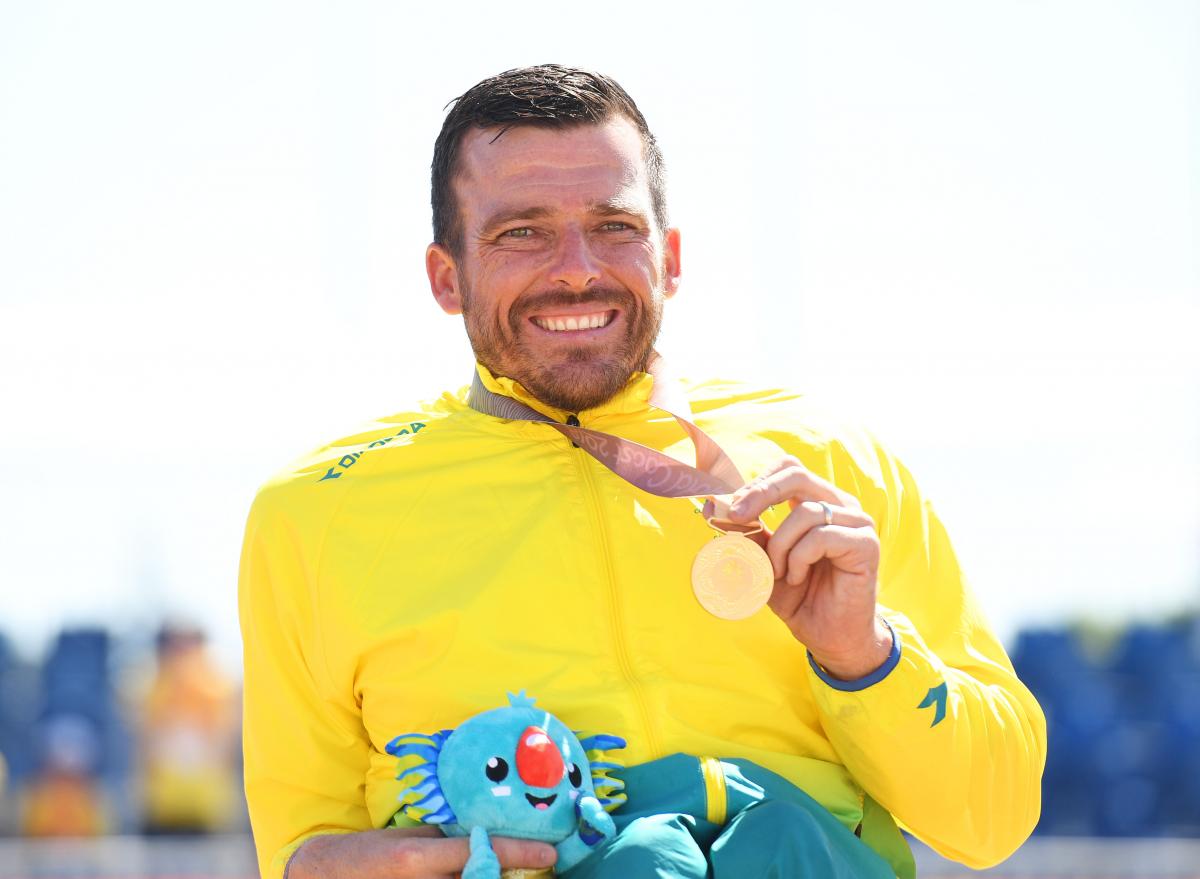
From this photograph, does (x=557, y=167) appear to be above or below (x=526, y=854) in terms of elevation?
above

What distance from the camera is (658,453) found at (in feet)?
9.04

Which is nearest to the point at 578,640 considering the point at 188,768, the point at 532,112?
the point at 532,112

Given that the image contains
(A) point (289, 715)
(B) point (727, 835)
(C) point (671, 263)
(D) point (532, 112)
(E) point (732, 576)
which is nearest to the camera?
(B) point (727, 835)

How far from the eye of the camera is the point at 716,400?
3104mm

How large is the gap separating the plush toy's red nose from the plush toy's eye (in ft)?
0.07

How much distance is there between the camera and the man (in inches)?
99.0

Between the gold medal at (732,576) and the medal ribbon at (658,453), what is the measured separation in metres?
0.13

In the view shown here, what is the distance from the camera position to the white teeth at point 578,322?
9.58ft

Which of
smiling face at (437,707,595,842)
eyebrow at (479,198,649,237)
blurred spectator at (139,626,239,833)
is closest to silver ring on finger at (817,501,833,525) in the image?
smiling face at (437,707,595,842)

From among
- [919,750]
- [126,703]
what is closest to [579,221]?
[919,750]

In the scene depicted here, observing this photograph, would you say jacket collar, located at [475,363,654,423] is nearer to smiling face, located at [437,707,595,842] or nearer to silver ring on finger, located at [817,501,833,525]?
silver ring on finger, located at [817,501,833,525]

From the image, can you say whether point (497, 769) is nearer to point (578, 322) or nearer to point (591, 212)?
point (578, 322)

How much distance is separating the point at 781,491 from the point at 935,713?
44 cm

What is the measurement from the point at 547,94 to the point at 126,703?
9062 mm
